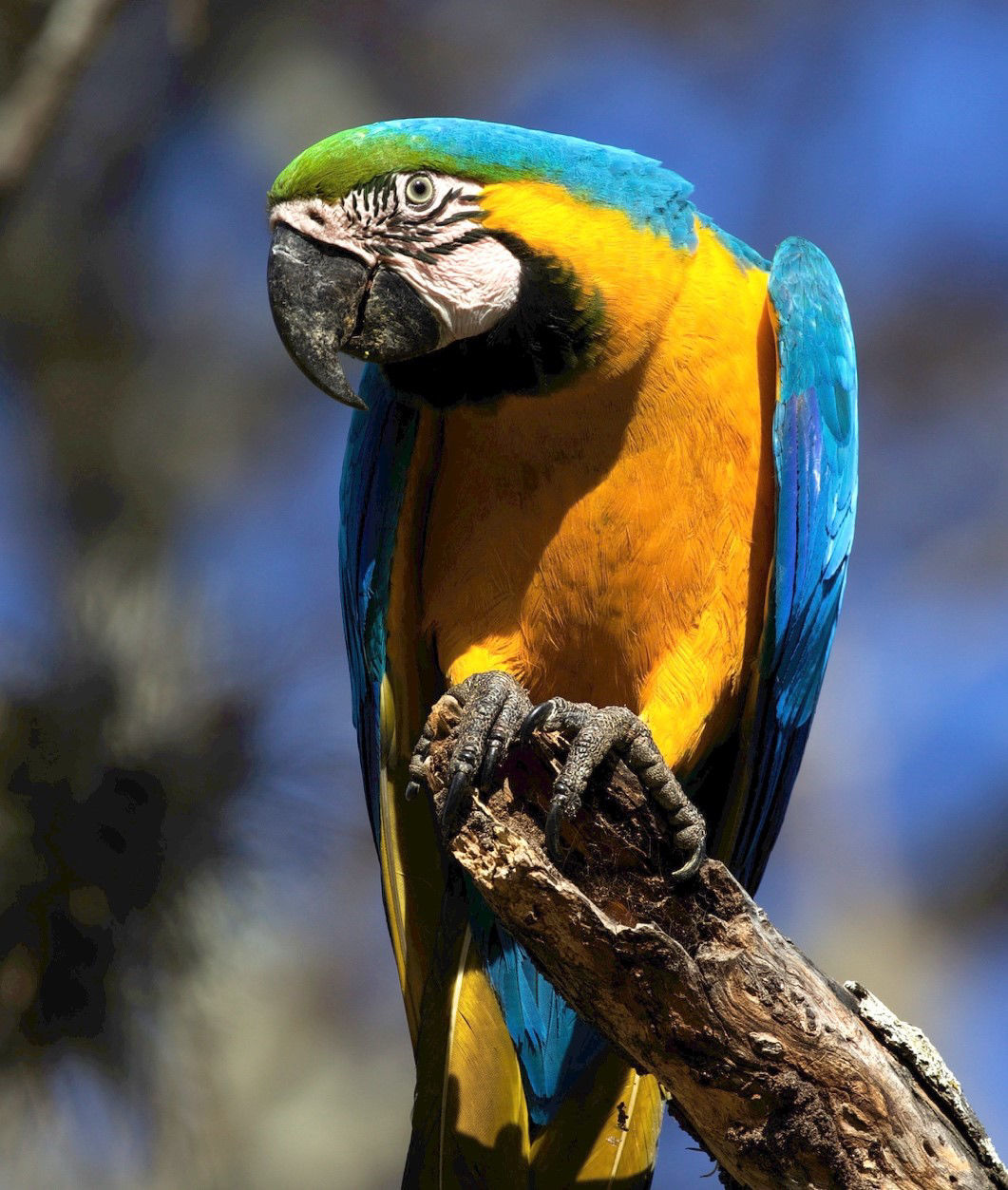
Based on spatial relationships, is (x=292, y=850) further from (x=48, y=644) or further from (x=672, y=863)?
(x=672, y=863)

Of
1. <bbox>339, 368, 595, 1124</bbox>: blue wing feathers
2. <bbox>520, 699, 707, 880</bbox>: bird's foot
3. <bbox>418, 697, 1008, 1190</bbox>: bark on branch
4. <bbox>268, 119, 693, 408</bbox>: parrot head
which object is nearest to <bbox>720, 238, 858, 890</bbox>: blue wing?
<bbox>268, 119, 693, 408</bbox>: parrot head

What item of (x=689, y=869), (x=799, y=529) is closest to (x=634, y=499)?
(x=799, y=529)

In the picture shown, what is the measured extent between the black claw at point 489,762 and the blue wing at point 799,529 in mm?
688

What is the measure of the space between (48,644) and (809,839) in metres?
3.73

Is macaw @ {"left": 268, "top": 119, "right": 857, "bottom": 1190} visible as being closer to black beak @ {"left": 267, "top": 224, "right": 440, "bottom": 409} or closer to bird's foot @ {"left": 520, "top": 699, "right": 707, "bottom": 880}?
black beak @ {"left": 267, "top": 224, "right": 440, "bottom": 409}

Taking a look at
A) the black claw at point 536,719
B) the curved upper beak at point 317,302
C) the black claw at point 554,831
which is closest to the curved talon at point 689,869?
the black claw at point 554,831

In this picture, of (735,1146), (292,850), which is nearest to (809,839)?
(292,850)

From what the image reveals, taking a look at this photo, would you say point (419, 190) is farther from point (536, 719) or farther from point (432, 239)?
point (536, 719)

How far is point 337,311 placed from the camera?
2398 millimetres

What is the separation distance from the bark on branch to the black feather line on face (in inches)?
34.2

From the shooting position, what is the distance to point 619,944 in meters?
1.81

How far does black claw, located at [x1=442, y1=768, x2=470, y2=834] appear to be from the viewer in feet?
6.61

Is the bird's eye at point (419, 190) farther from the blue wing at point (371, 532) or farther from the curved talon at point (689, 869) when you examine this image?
the curved talon at point (689, 869)

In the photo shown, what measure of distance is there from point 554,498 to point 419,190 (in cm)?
61
